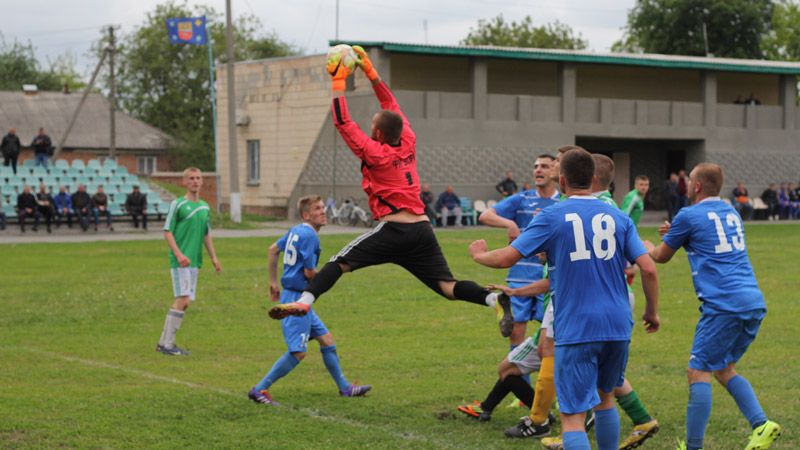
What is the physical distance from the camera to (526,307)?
9.34m

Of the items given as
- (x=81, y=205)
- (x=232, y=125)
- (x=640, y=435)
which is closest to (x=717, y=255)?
(x=640, y=435)

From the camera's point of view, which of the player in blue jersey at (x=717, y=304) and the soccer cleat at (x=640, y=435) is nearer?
the player in blue jersey at (x=717, y=304)

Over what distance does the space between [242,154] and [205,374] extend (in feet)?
123

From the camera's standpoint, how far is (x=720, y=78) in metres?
51.1

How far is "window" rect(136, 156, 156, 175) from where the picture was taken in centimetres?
6712

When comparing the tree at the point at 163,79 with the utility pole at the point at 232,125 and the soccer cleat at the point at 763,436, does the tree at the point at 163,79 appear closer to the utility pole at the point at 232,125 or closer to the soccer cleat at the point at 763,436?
the utility pole at the point at 232,125

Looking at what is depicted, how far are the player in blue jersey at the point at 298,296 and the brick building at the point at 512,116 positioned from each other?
30.7 meters

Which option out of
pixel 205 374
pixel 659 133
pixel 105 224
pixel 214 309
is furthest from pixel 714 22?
pixel 205 374

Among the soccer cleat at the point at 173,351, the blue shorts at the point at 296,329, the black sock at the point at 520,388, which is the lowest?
the soccer cleat at the point at 173,351

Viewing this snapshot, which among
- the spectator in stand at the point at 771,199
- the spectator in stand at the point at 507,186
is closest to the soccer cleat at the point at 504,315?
the spectator in stand at the point at 507,186

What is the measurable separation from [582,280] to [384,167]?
8.39 feet

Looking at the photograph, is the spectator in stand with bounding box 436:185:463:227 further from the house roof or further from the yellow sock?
the yellow sock

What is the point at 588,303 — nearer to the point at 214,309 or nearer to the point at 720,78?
the point at 214,309

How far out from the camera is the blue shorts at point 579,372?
649cm
